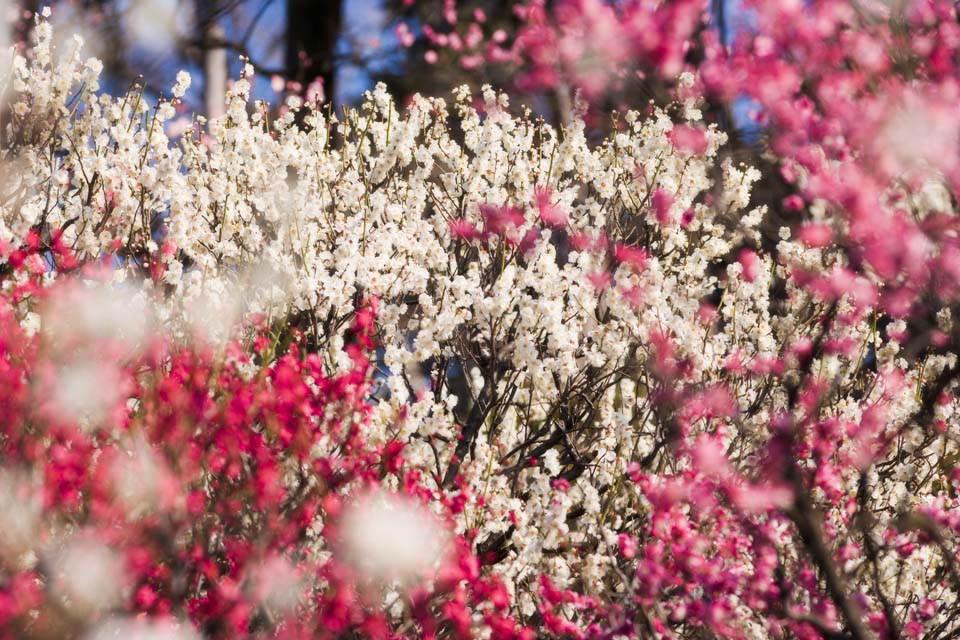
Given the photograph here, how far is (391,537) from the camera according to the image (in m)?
4.10

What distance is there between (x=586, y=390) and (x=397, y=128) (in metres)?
2.18

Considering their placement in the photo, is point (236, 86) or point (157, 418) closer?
point (157, 418)

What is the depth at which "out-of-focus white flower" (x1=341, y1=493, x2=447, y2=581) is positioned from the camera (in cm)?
398

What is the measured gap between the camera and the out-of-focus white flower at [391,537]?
157 inches

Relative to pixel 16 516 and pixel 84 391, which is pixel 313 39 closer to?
pixel 84 391

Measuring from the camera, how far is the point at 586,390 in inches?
225

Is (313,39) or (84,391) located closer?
(84,391)

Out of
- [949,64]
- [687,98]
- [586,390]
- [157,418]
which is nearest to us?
[157,418]

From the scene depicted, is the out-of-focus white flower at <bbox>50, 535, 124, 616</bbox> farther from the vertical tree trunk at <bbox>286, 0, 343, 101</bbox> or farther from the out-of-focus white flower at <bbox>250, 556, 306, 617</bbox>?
the vertical tree trunk at <bbox>286, 0, 343, 101</bbox>

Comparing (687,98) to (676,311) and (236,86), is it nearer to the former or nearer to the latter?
(676,311)

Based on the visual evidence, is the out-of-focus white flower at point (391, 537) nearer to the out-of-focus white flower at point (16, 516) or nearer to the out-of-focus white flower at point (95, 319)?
the out-of-focus white flower at point (16, 516)

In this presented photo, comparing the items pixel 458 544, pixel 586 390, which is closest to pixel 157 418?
pixel 458 544

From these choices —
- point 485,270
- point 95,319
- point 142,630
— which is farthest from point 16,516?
point 485,270

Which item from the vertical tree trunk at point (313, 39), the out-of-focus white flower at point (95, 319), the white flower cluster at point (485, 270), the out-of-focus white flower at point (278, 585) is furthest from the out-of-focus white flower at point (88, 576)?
the vertical tree trunk at point (313, 39)
